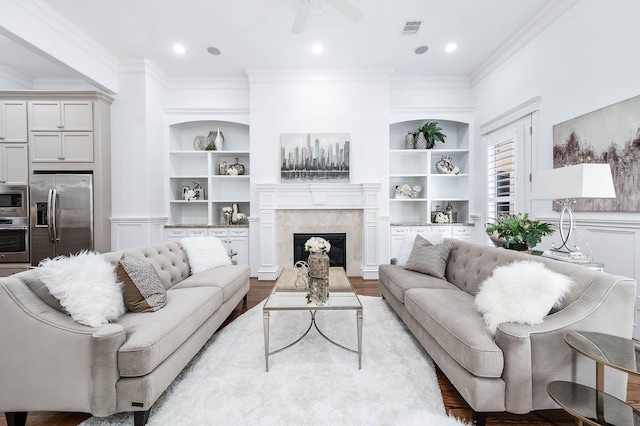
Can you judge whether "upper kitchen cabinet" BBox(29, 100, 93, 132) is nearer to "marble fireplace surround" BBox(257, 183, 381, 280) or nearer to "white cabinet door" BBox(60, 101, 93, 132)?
"white cabinet door" BBox(60, 101, 93, 132)

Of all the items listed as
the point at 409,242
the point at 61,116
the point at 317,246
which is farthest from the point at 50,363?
the point at 61,116

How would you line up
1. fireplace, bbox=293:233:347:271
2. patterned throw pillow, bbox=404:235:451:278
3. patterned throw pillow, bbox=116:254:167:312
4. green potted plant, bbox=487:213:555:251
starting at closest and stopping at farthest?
patterned throw pillow, bbox=116:254:167:312 → green potted plant, bbox=487:213:555:251 → patterned throw pillow, bbox=404:235:451:278 → fireplace, bbox=293:233:347:271

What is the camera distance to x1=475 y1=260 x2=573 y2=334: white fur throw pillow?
147 centimetres

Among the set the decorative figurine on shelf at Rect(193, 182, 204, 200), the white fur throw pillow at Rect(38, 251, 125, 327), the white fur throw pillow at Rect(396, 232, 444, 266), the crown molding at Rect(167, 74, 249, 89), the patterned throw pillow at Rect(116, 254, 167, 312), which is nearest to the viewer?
the white fur throw pillow at Rect(38, 251, 125, 327)

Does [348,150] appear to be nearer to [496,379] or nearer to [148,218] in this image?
[148,218]

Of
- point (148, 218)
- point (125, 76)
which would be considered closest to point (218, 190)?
point (148, 218)

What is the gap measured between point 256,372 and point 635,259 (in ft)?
10.3

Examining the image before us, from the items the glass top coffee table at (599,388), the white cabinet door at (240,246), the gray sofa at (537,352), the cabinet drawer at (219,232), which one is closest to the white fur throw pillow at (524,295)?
the gray sofa at (537,352)

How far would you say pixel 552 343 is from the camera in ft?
4.56

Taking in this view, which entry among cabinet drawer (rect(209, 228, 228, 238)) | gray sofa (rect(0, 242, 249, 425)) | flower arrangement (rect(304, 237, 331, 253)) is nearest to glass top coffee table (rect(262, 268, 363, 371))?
flower arrangement (rect(304, 237, 331, 253))

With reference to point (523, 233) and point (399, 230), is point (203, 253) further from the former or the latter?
point (523, 233)

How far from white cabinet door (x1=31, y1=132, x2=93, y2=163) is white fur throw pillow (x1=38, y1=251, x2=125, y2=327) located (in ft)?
10.8

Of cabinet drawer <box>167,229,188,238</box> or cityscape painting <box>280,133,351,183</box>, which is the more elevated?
cityscape painting <box>280,133,351,183</box>

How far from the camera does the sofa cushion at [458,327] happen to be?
1404 mm
